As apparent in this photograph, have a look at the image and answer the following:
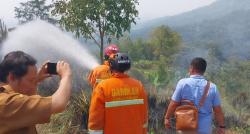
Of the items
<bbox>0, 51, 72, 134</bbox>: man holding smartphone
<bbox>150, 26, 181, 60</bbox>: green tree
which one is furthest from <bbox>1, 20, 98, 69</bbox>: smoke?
<bbox>150, 26, 181, 60</bbox>: green tree

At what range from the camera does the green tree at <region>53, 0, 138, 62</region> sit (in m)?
11.3

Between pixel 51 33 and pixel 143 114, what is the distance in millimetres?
5795

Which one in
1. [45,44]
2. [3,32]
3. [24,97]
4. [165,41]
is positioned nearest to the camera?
[24,97]

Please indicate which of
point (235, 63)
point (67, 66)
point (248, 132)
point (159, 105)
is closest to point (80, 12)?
point (159, 105)

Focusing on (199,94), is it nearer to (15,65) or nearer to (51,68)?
(51,68)

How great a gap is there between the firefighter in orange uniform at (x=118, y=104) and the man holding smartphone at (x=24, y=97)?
5.15ft

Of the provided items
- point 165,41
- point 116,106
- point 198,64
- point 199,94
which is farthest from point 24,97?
point 165,41

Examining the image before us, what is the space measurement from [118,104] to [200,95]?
4.54 feet

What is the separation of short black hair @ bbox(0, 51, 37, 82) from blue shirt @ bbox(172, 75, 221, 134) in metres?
2.98

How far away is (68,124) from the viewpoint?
8789 mm

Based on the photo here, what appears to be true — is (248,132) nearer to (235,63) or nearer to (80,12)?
(80,12)

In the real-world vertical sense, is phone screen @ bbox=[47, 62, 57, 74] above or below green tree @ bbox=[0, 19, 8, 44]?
below

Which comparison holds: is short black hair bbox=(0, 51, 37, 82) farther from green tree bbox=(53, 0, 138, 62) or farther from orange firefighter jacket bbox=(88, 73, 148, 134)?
green tree bbox=(53, 0, 138, 62)

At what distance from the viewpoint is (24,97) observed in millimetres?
2607
